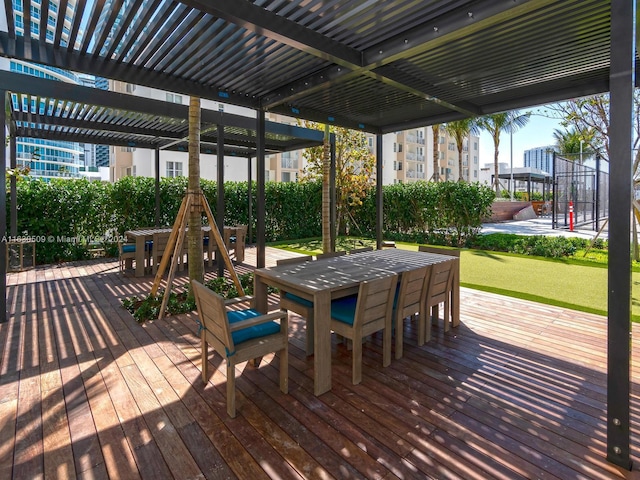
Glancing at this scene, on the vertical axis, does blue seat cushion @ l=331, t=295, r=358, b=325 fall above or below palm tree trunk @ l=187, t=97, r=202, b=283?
below

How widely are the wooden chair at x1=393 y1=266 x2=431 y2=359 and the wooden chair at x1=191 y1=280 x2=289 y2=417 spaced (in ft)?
3.97

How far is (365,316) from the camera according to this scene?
3.16 meters

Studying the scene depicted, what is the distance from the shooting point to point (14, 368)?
334 centimetres

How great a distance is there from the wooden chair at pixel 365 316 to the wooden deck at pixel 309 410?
0.23 meters

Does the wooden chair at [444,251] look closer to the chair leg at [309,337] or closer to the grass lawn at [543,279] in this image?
the grass lawn at [543,279]

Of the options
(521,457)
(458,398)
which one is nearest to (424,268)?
(458,398)

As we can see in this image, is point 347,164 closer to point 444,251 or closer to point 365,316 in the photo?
point 444,251

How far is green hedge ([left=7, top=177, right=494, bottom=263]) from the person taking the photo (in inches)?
331

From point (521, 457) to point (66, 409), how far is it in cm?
317

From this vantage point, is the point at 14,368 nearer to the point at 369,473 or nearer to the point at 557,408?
the point at 369,473

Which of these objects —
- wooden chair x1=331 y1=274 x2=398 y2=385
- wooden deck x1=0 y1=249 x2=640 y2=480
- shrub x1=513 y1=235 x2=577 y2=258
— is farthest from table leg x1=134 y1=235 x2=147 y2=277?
shrub x1=513 y1=235 x2=577 y2=258

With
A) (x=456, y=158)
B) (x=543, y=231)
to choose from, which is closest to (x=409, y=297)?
(x=543, y=231)

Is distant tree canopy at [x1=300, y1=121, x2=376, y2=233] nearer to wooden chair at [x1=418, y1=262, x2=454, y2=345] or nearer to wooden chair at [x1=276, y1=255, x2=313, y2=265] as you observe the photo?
wooden chair at [x1=276, y1=255, x2=313, y2=265]

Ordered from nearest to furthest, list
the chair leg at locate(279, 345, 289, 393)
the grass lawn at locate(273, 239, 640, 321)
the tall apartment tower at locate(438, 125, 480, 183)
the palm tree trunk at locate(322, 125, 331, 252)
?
the chair leg at locate(279, 345, 289, 393) → the grass lawn at locate(273, 239, 640, 321) → the palm tree trunk at locate(322, 125, 331, 252) → the tall apartment tower at locate(438, 125, 480, 183)
